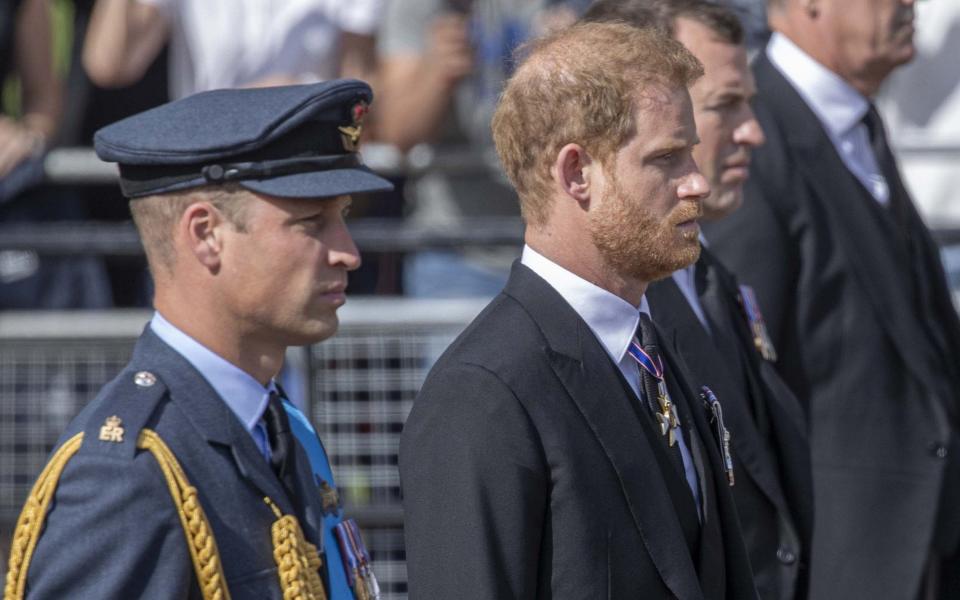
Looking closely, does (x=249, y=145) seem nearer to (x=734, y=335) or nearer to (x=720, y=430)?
(x=720, y=430)

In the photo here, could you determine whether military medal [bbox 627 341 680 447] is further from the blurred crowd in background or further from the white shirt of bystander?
the white shirt of bystander

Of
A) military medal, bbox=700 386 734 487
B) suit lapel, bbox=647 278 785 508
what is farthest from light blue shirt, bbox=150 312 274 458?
suit lapel, bbox=647 278 785 508

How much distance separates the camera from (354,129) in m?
3.37

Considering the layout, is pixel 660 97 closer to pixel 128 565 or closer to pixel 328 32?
pixel 128 565

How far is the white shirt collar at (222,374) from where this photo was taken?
3062 millimetres

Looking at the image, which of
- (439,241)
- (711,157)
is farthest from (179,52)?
(711,157)

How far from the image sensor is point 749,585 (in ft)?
9.79

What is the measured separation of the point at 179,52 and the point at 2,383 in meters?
1.41

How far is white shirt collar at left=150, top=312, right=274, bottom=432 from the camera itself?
306 centimetres

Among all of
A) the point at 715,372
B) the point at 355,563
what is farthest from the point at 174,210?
the point at 715,372

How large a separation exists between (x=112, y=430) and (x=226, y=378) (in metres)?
0.29

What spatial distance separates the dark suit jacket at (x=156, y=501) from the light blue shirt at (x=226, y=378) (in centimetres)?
2

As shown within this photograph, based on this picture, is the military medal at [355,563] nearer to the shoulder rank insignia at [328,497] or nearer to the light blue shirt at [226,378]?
the shoulder rank insignia at [328,497]

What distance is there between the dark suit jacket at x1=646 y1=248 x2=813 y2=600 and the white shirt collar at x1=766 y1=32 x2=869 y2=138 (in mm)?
954
